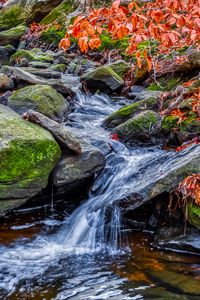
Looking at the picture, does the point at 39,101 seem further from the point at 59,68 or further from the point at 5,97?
the point at 59,68

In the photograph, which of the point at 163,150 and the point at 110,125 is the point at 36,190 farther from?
the point at 110,125

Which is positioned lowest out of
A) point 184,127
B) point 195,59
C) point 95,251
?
point 95,251

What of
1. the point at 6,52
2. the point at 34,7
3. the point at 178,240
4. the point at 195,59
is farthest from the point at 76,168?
the point at 34,7

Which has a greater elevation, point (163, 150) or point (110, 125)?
point (110, 125)

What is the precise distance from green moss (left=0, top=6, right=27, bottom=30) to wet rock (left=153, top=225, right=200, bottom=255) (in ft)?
53.1

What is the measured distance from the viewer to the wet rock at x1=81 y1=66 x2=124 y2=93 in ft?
34.1

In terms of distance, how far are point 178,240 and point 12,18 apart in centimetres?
1718

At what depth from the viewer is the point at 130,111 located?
8.35 metres

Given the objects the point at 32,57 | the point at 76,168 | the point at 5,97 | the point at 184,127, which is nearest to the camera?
the point at 76,168

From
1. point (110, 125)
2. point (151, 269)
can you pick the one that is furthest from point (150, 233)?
point (110, 125)

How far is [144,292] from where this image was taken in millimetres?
3834

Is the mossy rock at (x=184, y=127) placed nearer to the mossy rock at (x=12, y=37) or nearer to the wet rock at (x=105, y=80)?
the wet rock at (x=105, y=80)

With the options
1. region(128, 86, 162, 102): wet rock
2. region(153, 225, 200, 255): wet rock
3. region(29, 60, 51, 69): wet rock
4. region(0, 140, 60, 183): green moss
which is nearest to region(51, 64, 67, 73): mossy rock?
region(29, 60, 51, 69): wet rock

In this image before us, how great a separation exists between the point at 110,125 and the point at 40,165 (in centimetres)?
298
